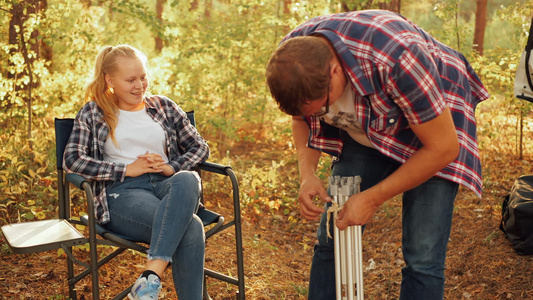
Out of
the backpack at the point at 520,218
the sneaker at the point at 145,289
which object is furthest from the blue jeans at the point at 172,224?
the backpack at the point at 520,218

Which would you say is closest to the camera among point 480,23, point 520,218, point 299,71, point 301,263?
point 299,71

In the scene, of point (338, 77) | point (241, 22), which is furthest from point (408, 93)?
point (241, 22)

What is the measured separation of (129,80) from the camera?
103 inches

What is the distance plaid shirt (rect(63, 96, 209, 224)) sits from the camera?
2.44 meters

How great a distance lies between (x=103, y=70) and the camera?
267 cm

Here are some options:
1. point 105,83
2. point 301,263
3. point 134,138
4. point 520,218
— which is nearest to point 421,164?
point 134,138

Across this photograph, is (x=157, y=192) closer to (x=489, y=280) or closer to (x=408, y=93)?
(x=408, y=93)

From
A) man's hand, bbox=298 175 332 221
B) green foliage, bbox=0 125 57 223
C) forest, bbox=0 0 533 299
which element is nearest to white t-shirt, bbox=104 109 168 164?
forest, bbox=0 0 533 299

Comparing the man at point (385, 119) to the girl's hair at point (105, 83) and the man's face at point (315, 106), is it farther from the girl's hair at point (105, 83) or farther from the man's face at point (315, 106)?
the girl's hair at point (105, 83)

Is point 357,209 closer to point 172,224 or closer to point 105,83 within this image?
point 172,224

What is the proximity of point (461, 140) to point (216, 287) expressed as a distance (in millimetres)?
1735

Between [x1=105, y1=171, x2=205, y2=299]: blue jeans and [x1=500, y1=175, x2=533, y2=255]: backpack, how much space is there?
1.94 m

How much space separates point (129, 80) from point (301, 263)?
1.66 m

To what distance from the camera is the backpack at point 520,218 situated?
10.2ft
